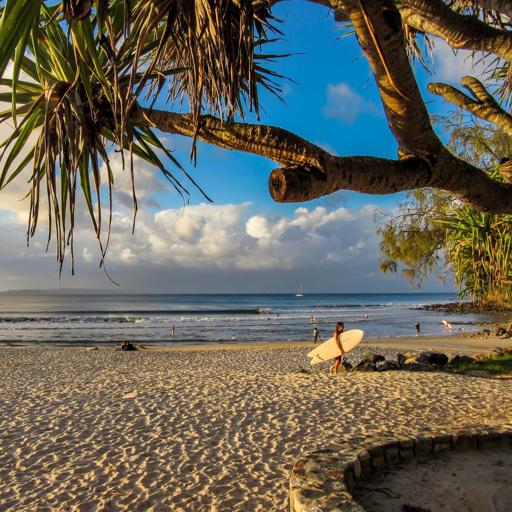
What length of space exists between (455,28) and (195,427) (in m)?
4.94

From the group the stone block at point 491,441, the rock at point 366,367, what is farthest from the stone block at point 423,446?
the rock at point 366,367

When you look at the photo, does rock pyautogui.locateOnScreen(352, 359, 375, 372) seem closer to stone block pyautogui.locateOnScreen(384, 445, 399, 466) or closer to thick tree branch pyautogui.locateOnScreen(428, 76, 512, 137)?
stone block pyautogui.locateOnScreen(384, 445, 399, 466)

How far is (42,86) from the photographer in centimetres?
327

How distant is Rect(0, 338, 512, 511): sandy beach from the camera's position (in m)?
3.98

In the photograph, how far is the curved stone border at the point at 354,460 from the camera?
272cm

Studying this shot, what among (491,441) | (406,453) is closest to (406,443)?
(406,453)

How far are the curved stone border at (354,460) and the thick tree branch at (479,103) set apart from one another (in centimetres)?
266

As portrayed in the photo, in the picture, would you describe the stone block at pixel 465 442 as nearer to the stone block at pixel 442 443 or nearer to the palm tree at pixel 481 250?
the stone block at pixel 442 443

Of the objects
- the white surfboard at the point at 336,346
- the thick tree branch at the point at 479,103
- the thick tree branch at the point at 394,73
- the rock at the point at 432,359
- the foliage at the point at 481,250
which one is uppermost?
the thick tree branch at the point at 479,103

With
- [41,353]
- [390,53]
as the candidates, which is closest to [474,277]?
[390,53]

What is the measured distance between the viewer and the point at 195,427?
5.81 meters

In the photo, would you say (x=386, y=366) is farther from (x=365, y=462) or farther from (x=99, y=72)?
(x=99, y=72)

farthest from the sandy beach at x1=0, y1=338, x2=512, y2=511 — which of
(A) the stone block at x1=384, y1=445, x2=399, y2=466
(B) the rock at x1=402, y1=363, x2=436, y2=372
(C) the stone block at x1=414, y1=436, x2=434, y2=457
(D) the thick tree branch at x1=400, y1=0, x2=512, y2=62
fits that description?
(D) the thick tree branch at x1=400, y1=0, x2=512, y2=62

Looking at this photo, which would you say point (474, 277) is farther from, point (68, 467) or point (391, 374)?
point (68, 467)
